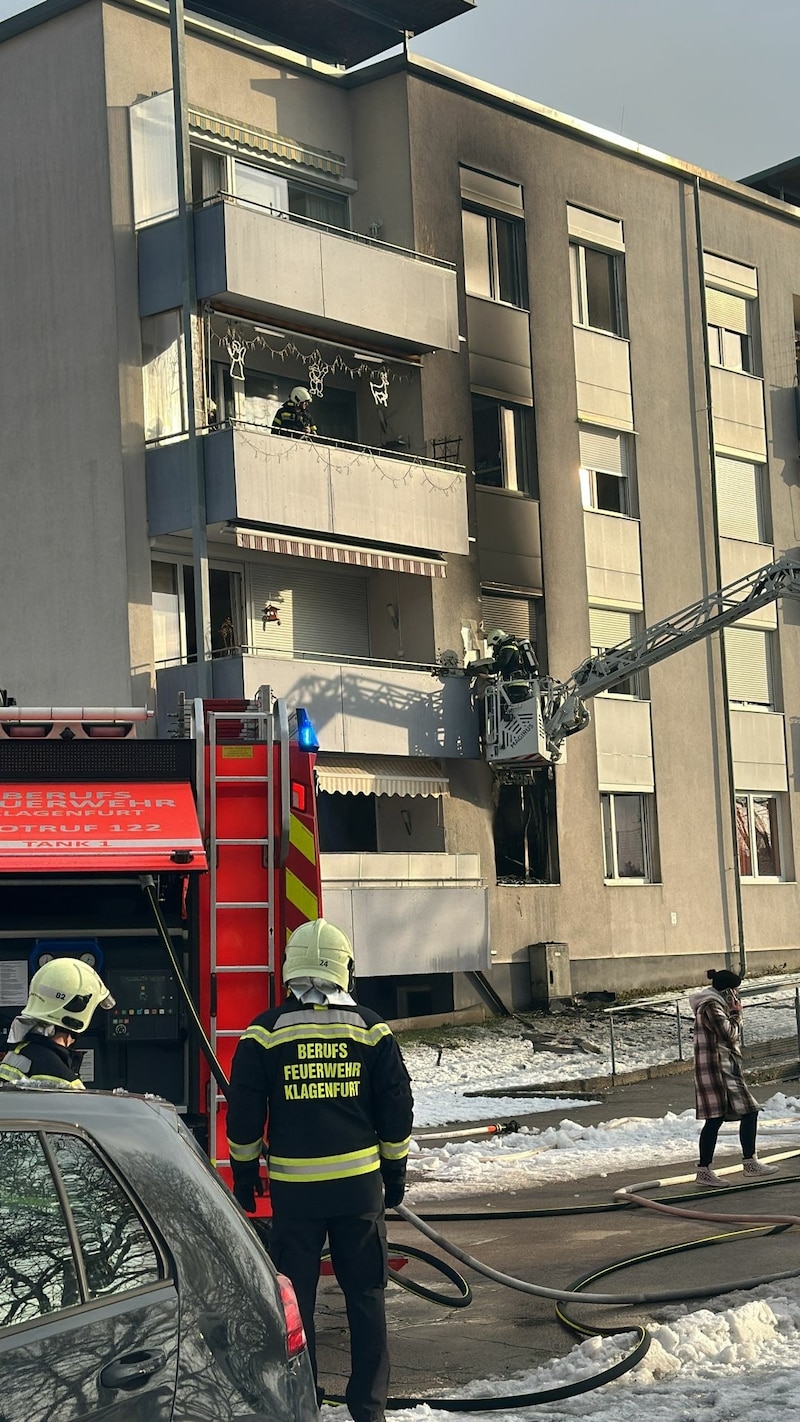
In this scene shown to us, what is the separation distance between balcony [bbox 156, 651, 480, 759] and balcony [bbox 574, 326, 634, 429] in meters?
6.23

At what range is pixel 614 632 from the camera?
31922 millimetres

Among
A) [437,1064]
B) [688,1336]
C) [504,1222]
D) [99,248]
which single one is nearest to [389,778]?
[437,1064]

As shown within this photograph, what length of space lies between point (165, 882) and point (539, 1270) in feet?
9.83

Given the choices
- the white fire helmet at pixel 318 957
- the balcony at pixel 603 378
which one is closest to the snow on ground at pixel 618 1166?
the white fire helmet at pixel 318 957

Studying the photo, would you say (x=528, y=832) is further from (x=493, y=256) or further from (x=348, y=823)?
(x=493, y=256)

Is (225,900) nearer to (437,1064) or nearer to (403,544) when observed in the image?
(437,1064)

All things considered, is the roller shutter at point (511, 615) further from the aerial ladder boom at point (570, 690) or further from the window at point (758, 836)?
the window at point (758, 836)

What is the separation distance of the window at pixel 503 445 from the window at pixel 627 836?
5.54 metres

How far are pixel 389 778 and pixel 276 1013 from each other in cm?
2081

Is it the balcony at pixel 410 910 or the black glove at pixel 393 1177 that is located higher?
the balcony at pixel 410 910

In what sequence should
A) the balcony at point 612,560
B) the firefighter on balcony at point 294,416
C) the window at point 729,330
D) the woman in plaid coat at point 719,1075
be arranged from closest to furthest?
1. the woman in plaid coat at point 719,1075
2. the firefighter on balcony at point 294,416
3. the balcony at point 612,560
4. the window at point 729,330

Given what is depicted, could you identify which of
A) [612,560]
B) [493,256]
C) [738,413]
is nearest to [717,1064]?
[612,560]

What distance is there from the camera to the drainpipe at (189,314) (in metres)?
24.9

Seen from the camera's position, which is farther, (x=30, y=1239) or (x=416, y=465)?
(x=416, y=465)
